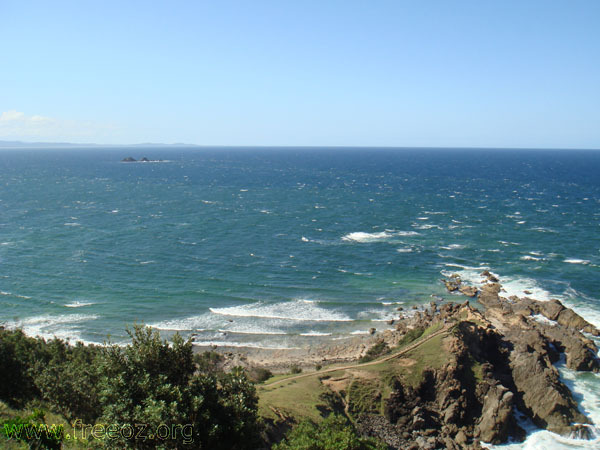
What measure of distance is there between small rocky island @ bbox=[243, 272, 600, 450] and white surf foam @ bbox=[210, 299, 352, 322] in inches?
365

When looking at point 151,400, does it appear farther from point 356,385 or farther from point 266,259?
point 266,259

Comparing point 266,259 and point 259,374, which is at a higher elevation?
point 266,259

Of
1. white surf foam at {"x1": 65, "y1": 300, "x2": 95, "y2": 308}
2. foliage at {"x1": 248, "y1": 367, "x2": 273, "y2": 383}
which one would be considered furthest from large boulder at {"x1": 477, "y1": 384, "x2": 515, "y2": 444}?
white surf foam at {"x1": 65, "y1": 300, "x2": 95, "y2": 308}

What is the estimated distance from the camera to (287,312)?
6456 centimetres

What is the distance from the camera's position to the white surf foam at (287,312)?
6319 centimetres

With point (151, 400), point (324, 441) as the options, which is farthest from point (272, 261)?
point (151, 400)

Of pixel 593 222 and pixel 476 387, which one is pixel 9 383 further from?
pixel 593 222

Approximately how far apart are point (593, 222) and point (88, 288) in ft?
403

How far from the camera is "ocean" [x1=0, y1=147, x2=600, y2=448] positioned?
200 feet

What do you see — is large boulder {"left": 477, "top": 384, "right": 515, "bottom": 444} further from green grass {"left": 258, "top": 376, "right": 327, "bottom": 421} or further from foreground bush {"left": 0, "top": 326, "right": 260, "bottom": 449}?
foreground bush {"left": 0, "top": 326, "right": 260, "bottom": 449}

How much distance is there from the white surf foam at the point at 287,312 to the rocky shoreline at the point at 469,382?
25.8ft

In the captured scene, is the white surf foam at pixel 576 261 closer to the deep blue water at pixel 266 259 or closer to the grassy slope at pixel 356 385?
the deep blue water at pixel 266 259

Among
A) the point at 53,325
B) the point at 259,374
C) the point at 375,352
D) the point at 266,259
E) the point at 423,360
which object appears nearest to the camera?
the point at 423,360

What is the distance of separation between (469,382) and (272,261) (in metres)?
48.2
